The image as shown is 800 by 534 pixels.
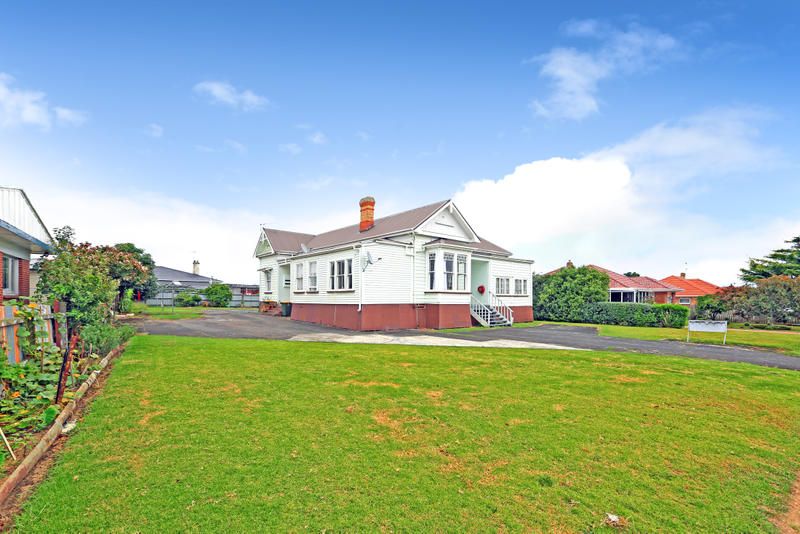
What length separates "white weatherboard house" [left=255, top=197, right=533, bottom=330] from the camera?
1991 centimetres

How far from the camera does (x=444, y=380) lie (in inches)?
309

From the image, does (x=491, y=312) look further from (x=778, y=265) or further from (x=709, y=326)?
(x=778, y=265)

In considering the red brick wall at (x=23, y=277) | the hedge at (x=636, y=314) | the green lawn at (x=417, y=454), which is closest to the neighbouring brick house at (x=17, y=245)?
the red brick wall at (x=23, y=277)

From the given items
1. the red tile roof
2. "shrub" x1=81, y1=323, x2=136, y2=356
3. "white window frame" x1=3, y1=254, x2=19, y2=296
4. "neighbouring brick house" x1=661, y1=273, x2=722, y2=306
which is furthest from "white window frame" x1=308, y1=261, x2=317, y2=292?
"neighbouring brick house" x1=661, y1=273, x2=722, y2=306

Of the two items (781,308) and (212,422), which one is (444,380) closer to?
(212,422)

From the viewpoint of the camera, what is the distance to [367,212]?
2677 centimetres

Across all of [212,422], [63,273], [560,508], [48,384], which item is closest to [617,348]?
[560,508]

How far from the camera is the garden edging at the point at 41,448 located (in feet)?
11.4

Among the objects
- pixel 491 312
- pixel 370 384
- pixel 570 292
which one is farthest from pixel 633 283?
pixel 370 384

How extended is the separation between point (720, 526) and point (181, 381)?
25.5 ft

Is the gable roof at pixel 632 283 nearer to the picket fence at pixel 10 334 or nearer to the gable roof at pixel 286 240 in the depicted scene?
the gable roof at pixel 286 240

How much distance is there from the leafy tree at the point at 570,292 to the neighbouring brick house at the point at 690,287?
88.1ft

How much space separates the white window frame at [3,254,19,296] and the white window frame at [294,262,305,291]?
12790mm

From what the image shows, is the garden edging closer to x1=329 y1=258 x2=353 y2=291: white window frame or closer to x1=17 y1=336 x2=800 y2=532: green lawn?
x1=17 y1=336 x2=800 y2=532: green lawn
